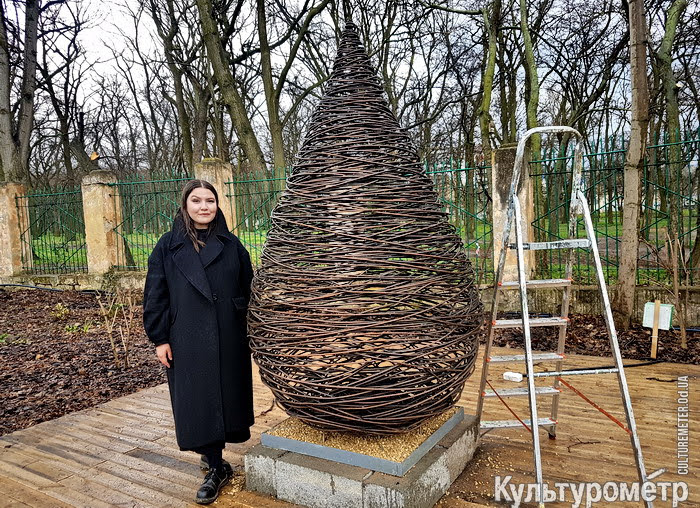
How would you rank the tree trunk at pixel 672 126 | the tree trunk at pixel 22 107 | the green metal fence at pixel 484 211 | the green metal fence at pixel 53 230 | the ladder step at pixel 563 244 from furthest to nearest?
the tree trunk at pixel 22 107, the green metal fence at pixel 53 230, the green metal fence at pixel 484 211, the tree trunk at pixel 672 126, the ladder step at pixel 563 244

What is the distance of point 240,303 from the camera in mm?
2955

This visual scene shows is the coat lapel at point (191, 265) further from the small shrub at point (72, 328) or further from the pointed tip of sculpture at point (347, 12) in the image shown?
the small shrub at point (72, 328)

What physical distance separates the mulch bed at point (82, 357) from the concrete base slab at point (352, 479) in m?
2.91

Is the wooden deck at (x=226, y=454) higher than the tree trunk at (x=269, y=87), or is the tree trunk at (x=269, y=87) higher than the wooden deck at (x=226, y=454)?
the tree trunk at (x=269, y=87)

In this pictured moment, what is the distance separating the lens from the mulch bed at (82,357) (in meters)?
4.98

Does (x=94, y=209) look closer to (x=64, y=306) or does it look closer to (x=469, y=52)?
(x=64, y=306)

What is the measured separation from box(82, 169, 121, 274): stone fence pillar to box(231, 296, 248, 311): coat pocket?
918cm

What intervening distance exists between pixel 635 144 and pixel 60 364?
26.0ft

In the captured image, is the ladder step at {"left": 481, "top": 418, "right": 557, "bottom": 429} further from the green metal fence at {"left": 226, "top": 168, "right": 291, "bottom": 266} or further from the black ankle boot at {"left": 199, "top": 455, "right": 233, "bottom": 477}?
the green metal fence at {"left": 226, "top": 168, "right": 291, "bottom": 266}

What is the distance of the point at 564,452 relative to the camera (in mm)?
3119

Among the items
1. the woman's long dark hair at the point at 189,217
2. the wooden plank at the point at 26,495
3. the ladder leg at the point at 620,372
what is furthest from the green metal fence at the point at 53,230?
the ladder leg at the point at 620,372

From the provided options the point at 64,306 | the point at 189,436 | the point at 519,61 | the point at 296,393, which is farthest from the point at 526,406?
the point at 519,61

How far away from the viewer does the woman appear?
2.75 metres

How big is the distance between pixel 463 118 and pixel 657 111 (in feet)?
25.9
